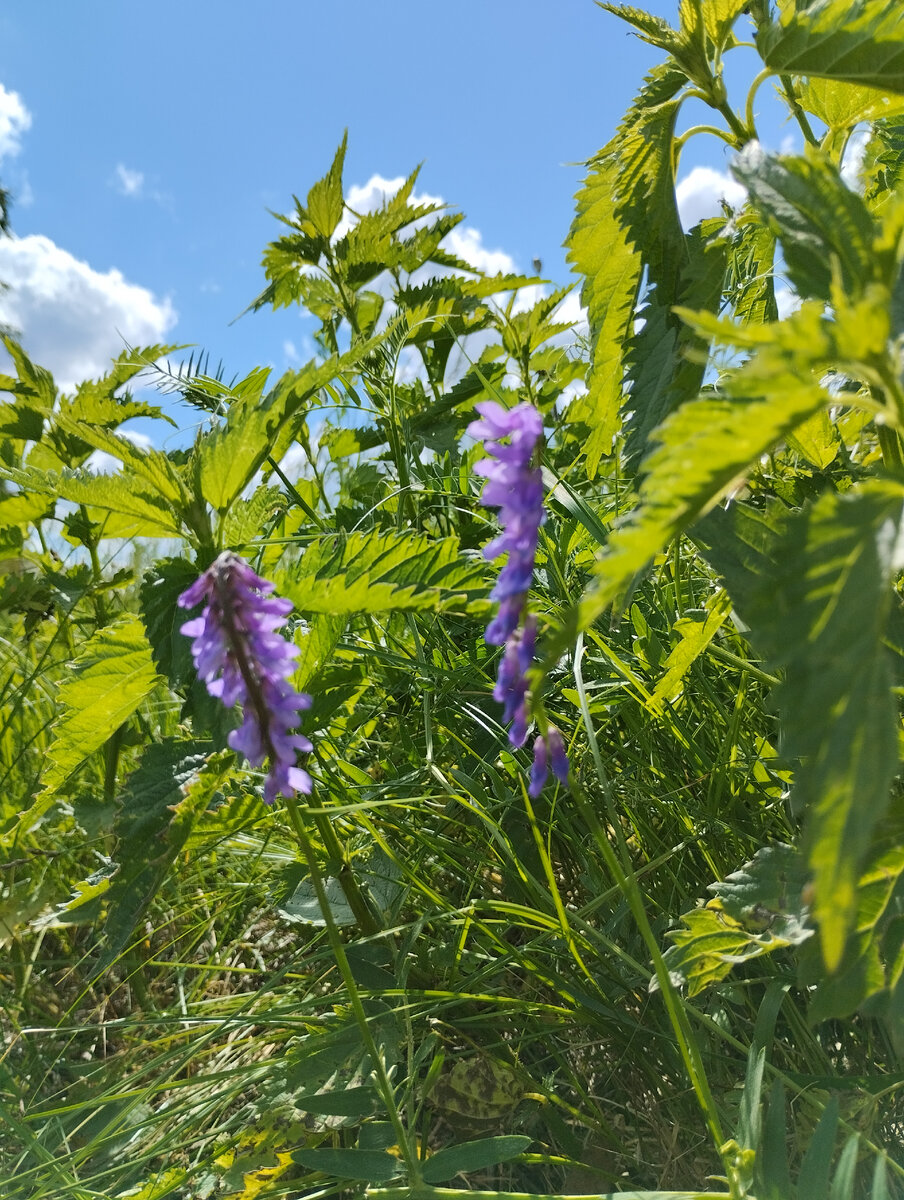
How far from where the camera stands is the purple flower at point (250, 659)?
912mm

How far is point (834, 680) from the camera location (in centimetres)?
67

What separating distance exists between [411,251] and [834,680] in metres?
2.13

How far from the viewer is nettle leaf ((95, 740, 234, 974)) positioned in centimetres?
122

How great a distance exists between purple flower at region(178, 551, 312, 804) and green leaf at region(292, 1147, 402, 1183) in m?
0.52

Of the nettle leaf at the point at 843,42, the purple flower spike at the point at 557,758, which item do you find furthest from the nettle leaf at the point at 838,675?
the nettle leaf at the point at 843,42

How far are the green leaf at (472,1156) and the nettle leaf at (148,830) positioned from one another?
1.63 ft

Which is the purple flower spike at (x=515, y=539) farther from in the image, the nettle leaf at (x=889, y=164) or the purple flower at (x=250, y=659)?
the nettle leaf at (x=889, y=164)

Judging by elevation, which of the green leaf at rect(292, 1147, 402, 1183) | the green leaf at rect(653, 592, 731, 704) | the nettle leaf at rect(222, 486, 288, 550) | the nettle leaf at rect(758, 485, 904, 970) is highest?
the nettle leaf at rect(222, 486, 288, 550)

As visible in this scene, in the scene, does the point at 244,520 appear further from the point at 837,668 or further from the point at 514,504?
the point at 837,668

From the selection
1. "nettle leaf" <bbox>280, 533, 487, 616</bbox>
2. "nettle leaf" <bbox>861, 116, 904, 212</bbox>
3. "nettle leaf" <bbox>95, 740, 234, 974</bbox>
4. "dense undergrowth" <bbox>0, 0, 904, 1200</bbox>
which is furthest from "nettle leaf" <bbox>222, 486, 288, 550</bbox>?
"nettle leaf" <bbox>861, 116, 904, 212</bbox>

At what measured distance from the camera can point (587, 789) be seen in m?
1.64

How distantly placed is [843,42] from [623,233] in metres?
0.34

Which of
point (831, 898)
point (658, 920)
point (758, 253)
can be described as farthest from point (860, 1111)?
point (758, 253)

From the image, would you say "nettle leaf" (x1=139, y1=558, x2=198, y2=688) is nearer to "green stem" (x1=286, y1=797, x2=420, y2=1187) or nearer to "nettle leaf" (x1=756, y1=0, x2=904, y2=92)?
"green stem" (x1=286, y1=797, x2=420, y2=1187)
